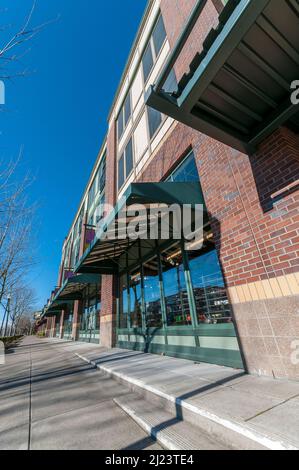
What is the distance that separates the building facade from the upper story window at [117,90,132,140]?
3339 millimetres

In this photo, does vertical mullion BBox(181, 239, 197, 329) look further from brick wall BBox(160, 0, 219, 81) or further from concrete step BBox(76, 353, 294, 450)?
brick wall BBox(160, 0, 219, 81)

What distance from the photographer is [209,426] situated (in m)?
2.31

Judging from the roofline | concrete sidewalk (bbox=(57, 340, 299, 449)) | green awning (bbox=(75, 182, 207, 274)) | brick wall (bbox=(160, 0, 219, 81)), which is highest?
the roofline

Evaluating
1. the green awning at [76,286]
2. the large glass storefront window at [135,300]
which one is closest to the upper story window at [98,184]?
the green awning at [76,286]

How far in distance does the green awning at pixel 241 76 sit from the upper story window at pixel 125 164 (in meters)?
7.12

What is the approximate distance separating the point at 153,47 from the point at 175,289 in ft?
32.4

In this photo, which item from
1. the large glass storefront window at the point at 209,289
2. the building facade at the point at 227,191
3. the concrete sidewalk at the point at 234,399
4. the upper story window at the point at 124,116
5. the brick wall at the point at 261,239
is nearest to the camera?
the concrete sidewalk at the point at 234,399

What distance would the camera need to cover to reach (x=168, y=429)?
247 cm

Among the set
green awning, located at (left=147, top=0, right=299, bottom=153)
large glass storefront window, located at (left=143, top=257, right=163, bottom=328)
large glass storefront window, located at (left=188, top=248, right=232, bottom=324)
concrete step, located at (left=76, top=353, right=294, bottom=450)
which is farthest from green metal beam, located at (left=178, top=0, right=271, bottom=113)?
large glass storefront window, located at (left=143, top=257, right=163, bottom=328)

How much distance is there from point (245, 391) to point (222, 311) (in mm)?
1904

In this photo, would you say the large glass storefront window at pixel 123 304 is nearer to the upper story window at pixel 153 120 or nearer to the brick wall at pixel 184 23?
the upper story window at pixel 153 120

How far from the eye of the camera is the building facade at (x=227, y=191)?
8.84 feet

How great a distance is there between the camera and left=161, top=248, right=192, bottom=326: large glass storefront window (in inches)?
234

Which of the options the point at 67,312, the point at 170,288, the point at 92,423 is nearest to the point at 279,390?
the point at 92,423
